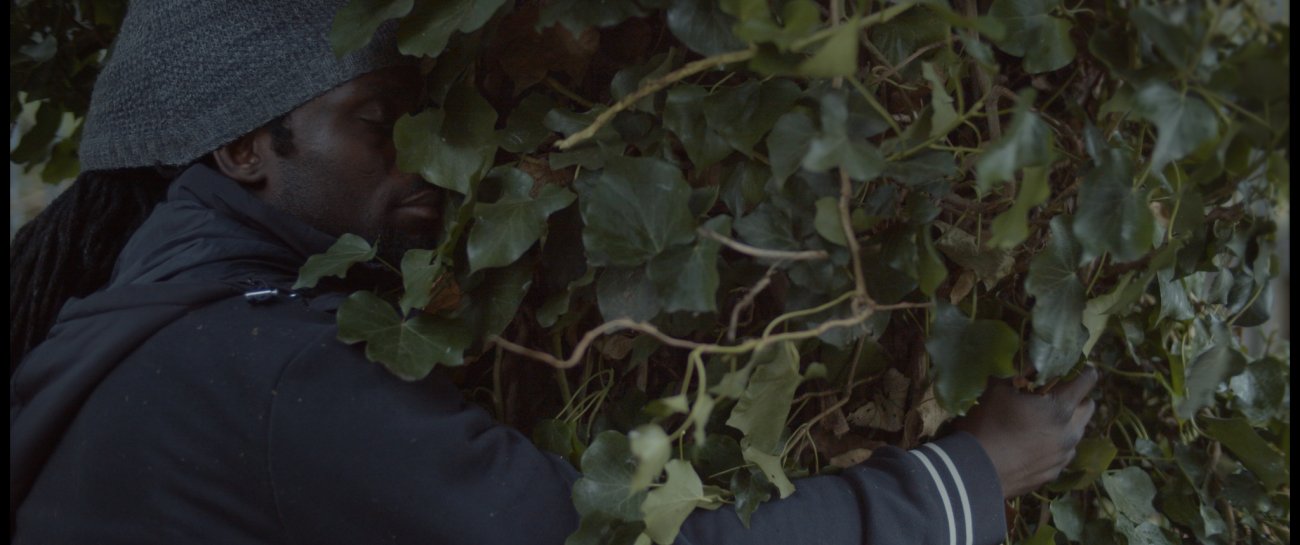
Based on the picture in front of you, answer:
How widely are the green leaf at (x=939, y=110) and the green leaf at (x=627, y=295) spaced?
0.29 metres

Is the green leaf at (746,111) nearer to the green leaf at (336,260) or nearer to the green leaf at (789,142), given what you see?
the green leaf at (789,142)

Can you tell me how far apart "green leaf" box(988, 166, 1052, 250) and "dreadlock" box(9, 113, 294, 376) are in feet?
3.34

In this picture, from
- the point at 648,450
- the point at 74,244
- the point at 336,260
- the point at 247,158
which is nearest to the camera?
the point at 648,450

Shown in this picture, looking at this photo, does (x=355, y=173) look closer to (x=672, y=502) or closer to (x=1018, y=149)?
(x=672, y=502)

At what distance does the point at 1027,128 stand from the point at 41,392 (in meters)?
0.98

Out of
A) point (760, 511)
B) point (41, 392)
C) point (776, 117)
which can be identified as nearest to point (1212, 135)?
point (776, 117)

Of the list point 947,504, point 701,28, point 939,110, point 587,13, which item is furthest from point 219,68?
point 947,504

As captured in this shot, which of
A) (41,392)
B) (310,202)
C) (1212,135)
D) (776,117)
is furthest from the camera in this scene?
(310,202)

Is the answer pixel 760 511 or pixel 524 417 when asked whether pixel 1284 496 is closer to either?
pixel 760 511

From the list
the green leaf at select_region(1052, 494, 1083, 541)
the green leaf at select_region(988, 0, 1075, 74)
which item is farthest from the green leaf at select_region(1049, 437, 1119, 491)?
the green leaf at select_region(988, 0, 1075, 74)

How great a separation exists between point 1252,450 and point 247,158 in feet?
3.76

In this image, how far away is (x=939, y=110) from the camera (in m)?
0.92

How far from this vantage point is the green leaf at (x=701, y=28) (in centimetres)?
100

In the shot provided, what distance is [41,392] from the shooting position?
115cm
